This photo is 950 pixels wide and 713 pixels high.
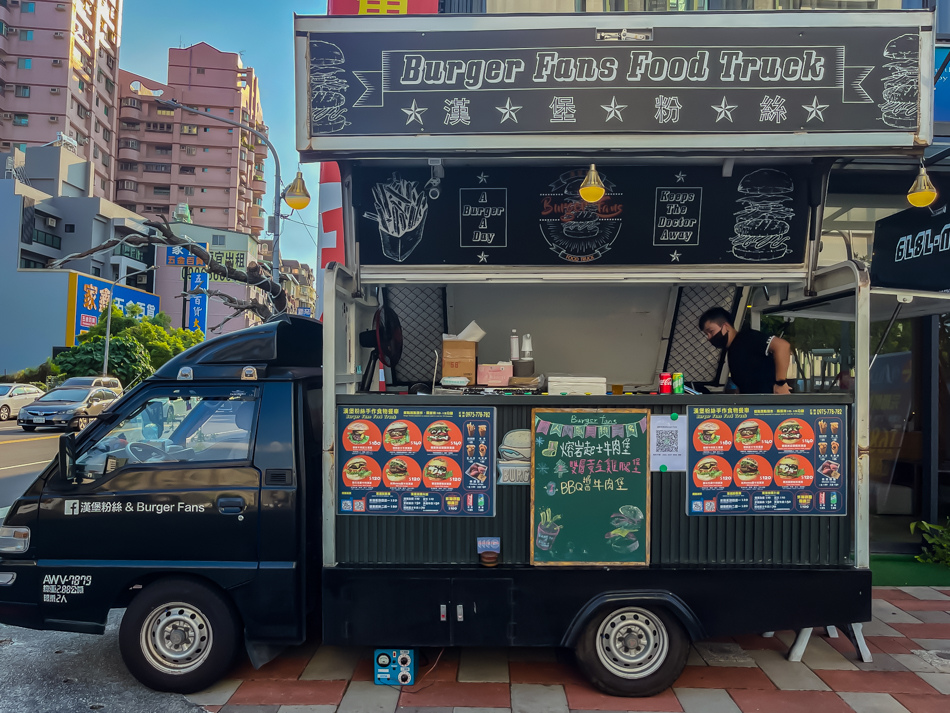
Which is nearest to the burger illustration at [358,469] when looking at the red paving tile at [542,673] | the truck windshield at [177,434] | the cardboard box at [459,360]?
the truck windshield at [177,434]

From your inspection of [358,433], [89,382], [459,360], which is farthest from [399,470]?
[89,382]

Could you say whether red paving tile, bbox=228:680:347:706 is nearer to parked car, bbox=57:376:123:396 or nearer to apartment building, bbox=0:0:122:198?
parked car, bbox=57:376:123:396

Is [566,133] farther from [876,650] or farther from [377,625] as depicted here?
[876,650]

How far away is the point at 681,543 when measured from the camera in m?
3.99

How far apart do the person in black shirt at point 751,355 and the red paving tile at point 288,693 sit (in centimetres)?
372

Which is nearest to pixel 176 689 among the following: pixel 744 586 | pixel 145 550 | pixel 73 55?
pixel 145 550

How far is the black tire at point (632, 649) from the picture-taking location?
12.8ft

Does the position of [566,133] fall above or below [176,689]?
above

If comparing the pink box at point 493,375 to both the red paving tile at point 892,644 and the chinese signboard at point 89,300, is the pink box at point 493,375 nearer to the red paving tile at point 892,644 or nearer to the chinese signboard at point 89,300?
the red paving tile at point 892,644

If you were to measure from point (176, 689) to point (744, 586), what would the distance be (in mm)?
3540

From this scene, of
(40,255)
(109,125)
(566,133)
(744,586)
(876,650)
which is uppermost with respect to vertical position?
(109,125)

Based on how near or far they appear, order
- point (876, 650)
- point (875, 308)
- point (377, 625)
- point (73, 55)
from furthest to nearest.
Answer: point (73, 55)
point (875, 308)
point (876, 650)
point (377, 625)

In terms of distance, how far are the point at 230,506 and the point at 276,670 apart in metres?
1.22

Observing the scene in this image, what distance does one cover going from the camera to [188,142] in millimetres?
78250
